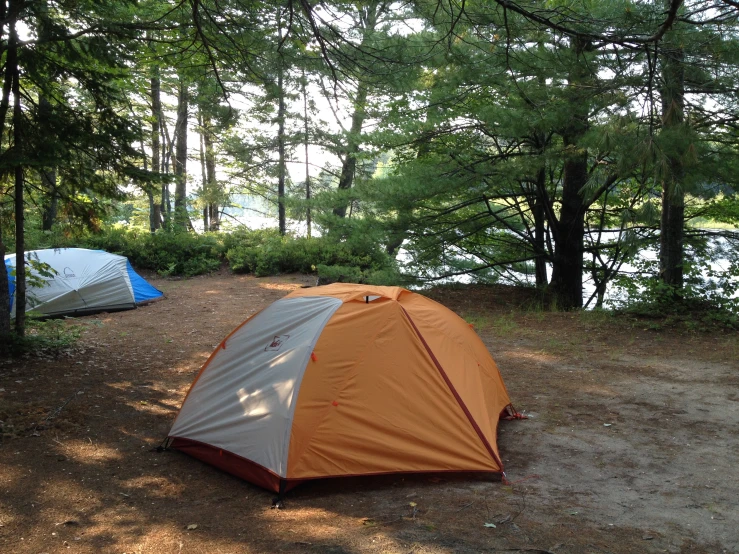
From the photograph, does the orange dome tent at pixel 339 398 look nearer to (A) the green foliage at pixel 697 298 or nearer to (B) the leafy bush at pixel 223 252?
(A) the green foliage at pixel 697 298

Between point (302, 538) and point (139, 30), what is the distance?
222 inches

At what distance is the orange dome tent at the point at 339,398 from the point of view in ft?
13.2

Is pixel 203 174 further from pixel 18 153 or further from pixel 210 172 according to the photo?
pixel 18 153

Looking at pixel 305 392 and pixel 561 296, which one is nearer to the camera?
pixel 305 392

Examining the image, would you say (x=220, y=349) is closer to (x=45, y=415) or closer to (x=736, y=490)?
(x=45, y=415)

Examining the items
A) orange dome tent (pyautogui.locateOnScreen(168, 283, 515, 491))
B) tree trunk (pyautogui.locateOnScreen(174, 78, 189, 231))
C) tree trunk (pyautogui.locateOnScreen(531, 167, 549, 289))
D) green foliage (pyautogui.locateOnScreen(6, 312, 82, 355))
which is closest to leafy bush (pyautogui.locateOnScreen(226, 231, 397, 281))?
tree trunk (pyautogui.locateOnScreen(531, 167, 549, 289))

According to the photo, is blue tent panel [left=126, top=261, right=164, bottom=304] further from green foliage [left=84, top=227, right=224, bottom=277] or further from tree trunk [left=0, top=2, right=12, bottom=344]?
tree trunk [left=0, top=2, right=12, bottom=344]

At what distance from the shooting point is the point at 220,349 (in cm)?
497

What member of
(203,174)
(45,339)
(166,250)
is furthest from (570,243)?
(203,174)

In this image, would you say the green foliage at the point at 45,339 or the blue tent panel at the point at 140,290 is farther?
the blue tent panel at the point at 140,290

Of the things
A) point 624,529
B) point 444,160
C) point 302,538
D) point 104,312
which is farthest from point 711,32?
point 104,312

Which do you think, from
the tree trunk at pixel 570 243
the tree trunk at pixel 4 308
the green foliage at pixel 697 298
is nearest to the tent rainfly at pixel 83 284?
the tree trunk at pixel 4 308

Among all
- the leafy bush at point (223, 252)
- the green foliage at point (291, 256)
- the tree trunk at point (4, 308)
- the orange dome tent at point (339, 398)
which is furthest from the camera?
the leafy bush at point (223, 252)

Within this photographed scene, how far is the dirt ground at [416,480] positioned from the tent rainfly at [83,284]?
3322mm
